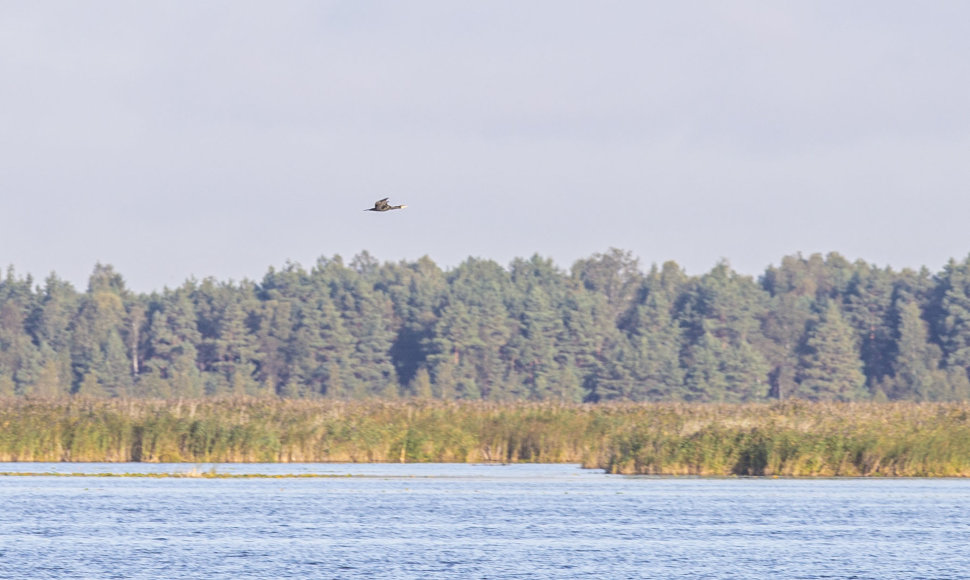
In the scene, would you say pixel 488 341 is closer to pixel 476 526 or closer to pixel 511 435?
pixel 511 435

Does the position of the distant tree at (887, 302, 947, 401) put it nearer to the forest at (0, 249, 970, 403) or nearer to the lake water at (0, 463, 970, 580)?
the forest at (0, 249, 970, 403)

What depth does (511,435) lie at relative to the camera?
4919 centimetres

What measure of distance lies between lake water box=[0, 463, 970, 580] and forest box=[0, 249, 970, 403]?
65.8m

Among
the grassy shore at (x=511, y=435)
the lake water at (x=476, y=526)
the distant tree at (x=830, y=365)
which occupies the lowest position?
the lake water at (x=476, y=526)

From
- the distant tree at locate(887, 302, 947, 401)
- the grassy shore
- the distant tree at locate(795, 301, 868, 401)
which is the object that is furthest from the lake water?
the distant tree at locate(795, 301, 868, 401)

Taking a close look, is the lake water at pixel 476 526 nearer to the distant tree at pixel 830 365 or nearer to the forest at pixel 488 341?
the forest at pixel 488 341

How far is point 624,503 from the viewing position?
126ft

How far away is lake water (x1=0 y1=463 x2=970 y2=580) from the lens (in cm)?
2759

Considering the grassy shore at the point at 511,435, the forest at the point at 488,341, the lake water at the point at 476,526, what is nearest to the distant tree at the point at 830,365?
the forest at the point at 488,341

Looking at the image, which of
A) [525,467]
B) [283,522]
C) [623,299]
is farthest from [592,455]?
[623,299]

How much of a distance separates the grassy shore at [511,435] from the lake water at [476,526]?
0.84 meters

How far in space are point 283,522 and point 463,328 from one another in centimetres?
8953

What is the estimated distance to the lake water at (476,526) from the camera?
2759cm

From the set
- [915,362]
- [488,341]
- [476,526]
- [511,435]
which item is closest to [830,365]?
[915,362]
